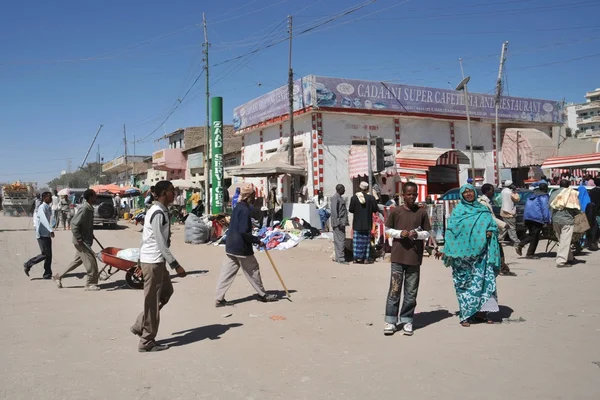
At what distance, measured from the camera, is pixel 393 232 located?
565 cm

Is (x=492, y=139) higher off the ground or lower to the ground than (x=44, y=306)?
higher

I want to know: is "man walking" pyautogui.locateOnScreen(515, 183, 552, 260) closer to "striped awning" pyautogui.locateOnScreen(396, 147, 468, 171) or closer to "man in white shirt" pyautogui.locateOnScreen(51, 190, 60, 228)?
"striped awning" pyautogui.locateOnScreen(396, 147, 468, 171)

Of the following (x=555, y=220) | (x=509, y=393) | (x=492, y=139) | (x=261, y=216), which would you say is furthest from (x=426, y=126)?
(x=509, y=393)

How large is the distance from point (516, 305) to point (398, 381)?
3528 millimetres

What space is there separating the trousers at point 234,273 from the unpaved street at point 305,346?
272mm

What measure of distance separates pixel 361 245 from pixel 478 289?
19.1 feet

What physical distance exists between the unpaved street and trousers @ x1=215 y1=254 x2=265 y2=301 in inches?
10.7

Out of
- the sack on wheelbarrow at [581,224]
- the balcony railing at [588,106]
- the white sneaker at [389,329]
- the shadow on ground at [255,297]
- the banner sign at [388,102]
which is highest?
the balcony railing at [588,106]

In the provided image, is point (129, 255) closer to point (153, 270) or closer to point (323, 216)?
point (153, 270)

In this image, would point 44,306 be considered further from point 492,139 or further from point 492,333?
point 492,139

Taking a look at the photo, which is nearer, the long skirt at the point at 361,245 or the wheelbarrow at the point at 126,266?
the wheelbarrow at the point at 126,266

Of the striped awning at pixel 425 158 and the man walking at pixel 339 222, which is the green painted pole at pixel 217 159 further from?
the man walking at pixel 339 222

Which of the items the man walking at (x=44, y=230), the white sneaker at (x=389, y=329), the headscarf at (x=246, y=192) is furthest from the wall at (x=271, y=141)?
the white sneaker at (x=389, y=329)

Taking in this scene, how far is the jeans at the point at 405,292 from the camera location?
226 inches
